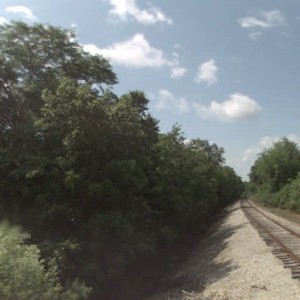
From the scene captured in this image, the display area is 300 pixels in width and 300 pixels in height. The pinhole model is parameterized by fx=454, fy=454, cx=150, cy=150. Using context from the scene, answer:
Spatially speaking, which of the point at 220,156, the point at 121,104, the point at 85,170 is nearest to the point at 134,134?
the point at 121,104

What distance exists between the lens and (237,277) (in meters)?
18.6

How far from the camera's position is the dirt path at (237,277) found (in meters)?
15.8

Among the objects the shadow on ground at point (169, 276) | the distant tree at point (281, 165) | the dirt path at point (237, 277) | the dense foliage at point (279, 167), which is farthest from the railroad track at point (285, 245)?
the distant tree at point (281, 165)

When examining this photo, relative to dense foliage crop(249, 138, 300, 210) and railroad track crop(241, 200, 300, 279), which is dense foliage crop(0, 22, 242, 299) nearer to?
railroad track crop(241, 200, 300, 279)

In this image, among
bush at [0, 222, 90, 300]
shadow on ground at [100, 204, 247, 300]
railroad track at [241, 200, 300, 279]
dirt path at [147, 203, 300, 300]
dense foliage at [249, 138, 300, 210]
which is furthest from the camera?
dense foliage at [249, 138, 300, 210]

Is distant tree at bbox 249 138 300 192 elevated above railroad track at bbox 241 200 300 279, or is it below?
above

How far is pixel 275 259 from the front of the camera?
20.4 meters

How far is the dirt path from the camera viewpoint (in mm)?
15820

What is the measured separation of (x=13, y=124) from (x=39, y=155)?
6028mm

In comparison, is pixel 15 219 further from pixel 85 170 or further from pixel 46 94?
pixel 46 94

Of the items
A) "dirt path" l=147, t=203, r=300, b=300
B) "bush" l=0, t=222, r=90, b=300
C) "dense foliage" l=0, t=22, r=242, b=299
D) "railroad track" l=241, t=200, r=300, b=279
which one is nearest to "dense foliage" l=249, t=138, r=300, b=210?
"railroad track" l=241, t=200, r=300, b=279

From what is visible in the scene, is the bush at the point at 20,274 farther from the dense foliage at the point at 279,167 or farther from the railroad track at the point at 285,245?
the dense foliage at the point at 279,167

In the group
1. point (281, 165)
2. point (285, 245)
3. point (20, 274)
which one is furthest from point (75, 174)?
point (281, 165)

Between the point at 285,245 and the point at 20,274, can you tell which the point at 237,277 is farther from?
the point at 20,274
